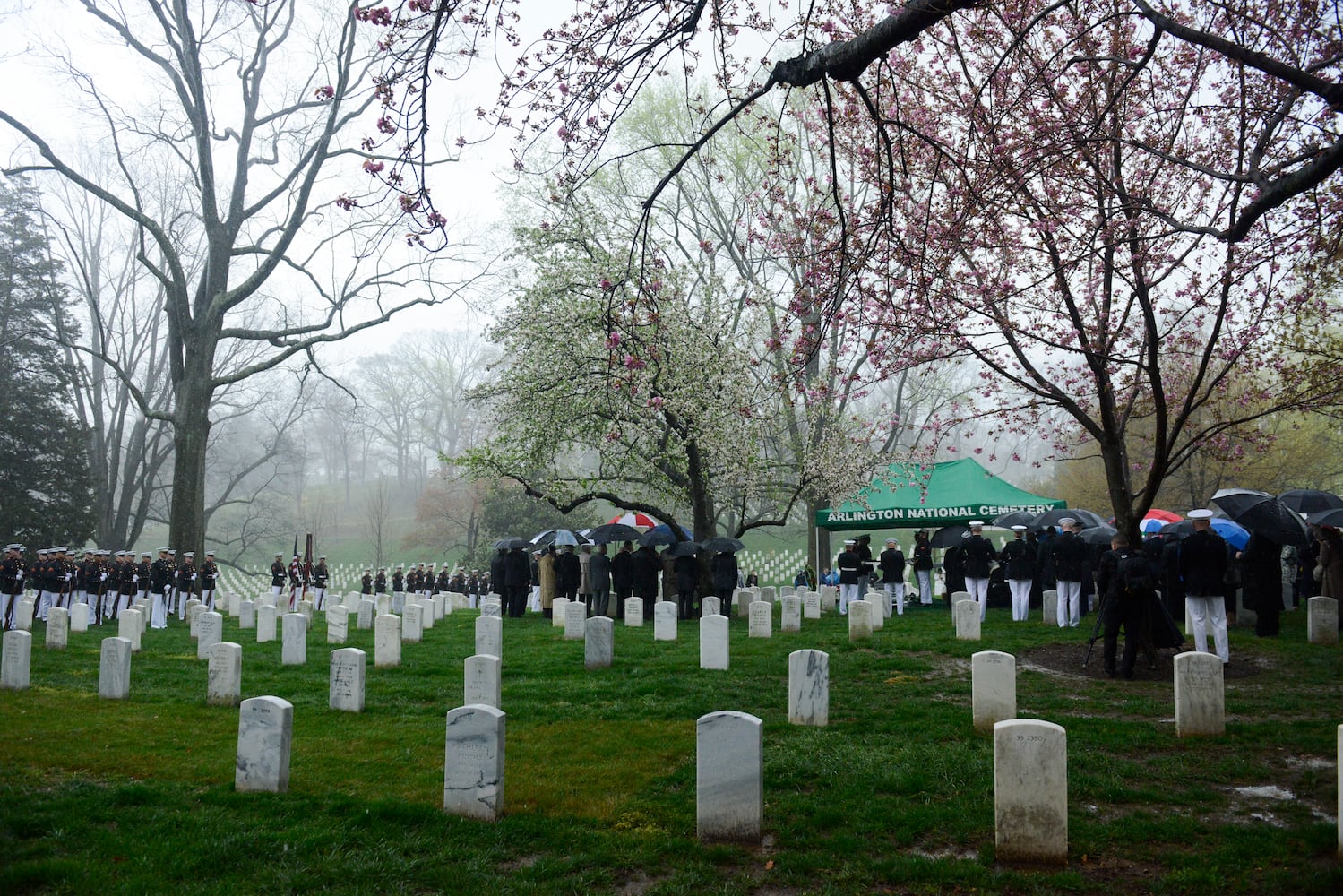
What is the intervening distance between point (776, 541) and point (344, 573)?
24.9 metres

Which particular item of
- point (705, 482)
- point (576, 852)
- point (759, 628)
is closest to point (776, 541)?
point (705, 482)

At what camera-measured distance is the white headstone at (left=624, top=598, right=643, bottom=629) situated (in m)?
17.7

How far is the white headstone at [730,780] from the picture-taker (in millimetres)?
5730

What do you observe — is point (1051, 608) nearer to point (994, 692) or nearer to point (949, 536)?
point (949, 536)

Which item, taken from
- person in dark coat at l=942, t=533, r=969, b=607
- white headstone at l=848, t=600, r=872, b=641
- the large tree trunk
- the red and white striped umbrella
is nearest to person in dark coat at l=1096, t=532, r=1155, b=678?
white headstone at l=848, t=600, r=872, b=641

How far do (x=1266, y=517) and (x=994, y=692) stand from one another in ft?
27.7

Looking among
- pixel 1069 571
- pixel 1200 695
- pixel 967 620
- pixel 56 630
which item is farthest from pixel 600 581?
pixel 1200 695

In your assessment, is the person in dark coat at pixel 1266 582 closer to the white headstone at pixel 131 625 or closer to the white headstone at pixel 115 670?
the white headstone at pixel 115 670

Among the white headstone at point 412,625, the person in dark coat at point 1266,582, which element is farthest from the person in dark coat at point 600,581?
the person in dark coat at point 1266,582

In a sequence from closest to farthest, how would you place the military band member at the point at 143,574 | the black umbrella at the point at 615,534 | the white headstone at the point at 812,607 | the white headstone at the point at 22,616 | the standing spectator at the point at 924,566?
the white headstone at the point at 22,616 < the white headstone at the point at 812,607 < the black umbrella at the point at 615,534 < the standing spectator at the point at 924,566 < the military band member at the point at 143,574

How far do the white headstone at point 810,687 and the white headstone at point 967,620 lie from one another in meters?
6.18

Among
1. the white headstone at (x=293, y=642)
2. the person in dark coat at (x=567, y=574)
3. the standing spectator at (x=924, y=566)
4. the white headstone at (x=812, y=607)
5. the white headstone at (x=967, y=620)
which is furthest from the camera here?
the standing spectator at (x=924, y=566)

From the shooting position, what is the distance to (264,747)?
655cm

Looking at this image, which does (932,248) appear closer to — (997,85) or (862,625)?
(997,85)
